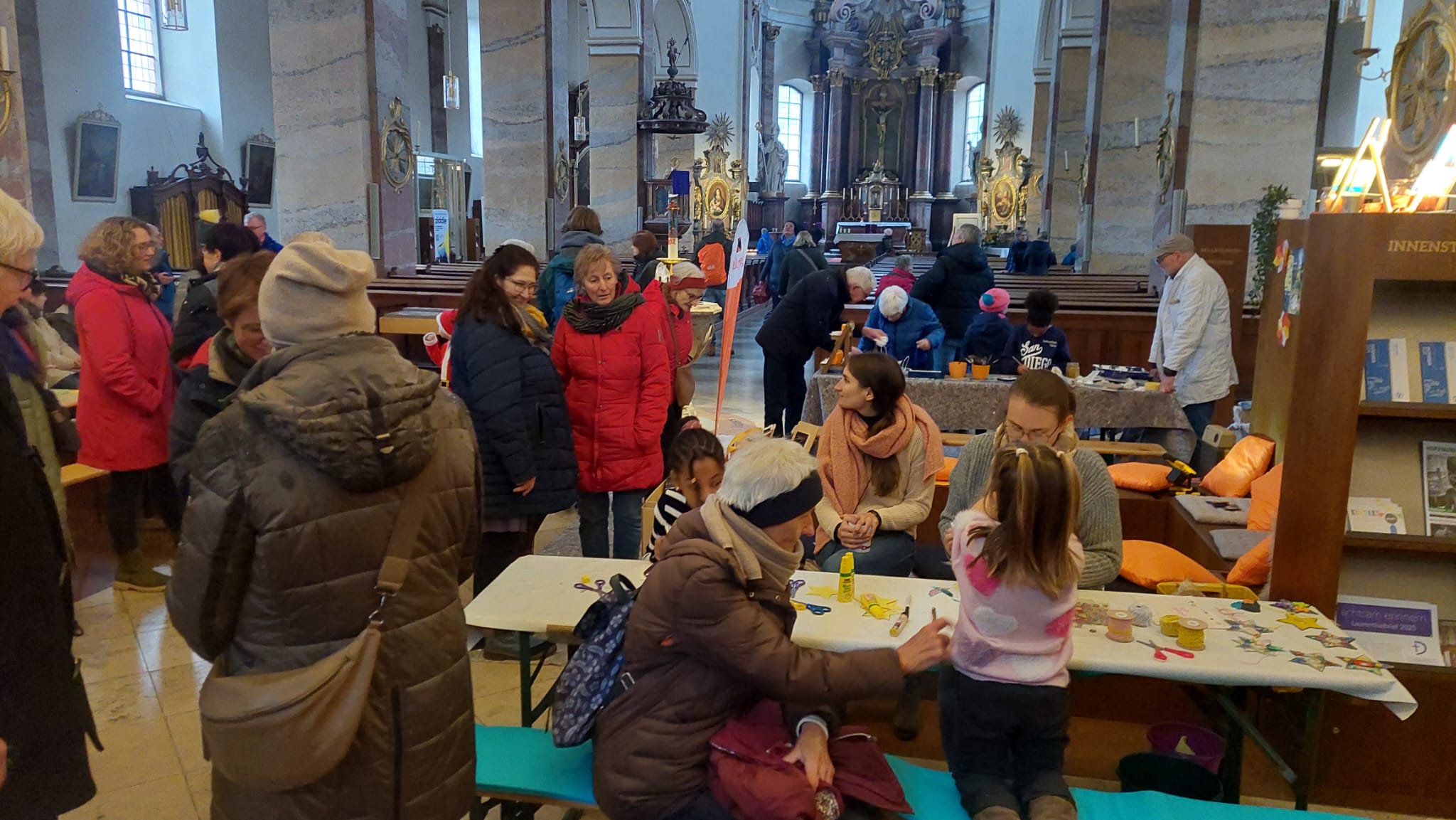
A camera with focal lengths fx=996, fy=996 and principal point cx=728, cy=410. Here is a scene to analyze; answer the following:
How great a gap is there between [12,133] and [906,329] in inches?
260

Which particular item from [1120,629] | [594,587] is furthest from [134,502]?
[1120,629]

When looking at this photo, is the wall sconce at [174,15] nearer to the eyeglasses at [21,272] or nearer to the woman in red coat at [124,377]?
the woman in red coat at [124,377]

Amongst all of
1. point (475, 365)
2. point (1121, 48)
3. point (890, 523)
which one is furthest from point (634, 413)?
point (1121, 48)

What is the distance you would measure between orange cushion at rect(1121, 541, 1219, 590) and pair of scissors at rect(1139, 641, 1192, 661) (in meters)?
1.01

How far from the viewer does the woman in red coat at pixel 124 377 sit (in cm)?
412

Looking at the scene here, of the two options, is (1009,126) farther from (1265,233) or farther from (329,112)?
(329,112)

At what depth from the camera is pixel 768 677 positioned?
2.01 metres

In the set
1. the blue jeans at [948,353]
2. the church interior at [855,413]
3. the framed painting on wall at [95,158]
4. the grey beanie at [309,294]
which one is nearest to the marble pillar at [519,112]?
the church interior at [855,413]

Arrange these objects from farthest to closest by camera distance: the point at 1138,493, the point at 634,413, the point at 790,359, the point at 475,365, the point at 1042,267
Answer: the point at 1042,267, the point at 790,359, the point at 1138,493, the point at 634,413, the point at 475,365

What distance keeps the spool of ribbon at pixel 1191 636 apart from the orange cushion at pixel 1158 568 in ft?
3.16

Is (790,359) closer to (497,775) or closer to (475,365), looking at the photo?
(475,365)

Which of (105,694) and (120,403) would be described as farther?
(120,403)

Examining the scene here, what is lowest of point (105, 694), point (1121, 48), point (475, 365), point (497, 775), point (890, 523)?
point (105, 694)

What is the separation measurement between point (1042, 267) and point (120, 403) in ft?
36.5
